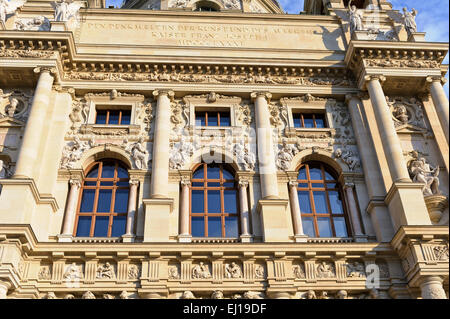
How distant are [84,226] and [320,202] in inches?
300

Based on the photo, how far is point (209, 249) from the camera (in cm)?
1388

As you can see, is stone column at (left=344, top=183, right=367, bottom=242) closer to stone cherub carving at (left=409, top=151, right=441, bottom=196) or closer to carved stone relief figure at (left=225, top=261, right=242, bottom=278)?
stone cherub carving at (left=409, top=151, right=441, bottom=196)

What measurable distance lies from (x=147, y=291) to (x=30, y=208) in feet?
13.8

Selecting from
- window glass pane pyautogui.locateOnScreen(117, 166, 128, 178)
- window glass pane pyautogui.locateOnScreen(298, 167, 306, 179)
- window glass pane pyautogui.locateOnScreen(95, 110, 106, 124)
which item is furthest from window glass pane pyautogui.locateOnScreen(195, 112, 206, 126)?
window glass pane pyautogui.locateOnScreen(298, 167, 306, 179)

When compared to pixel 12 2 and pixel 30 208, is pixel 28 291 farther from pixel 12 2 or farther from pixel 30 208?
pixel 12 2

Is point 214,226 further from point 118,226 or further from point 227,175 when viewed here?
point 118,226

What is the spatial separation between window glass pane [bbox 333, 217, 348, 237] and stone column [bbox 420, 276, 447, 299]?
10.2 feet

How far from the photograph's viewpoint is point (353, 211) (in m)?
15.9

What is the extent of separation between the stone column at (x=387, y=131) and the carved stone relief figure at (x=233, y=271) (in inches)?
222

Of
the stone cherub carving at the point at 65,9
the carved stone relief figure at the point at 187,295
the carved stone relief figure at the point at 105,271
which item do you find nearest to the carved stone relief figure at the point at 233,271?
the carved stone relief figure at the point at 187,295

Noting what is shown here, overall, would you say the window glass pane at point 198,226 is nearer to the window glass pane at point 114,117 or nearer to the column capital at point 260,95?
the window glass pane at point 114,117

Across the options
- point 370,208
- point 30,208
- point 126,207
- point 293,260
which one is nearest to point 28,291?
point 30,208

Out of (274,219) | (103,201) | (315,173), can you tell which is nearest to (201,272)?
(274,219)

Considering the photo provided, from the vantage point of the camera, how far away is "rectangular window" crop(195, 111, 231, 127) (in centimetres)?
1814
